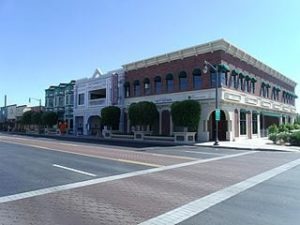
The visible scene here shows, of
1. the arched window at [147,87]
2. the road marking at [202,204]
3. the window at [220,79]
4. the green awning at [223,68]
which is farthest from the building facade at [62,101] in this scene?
the road marking at [202,204]

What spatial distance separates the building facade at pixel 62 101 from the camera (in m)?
58.1

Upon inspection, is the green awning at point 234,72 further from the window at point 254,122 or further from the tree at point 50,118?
the tree at point 50,118

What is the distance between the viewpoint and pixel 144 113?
36781mm

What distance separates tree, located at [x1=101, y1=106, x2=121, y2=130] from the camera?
142 feet

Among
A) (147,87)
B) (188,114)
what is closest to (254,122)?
(188,114)

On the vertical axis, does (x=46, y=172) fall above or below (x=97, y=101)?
below

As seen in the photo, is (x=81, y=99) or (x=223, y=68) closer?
(x=223, y=68)

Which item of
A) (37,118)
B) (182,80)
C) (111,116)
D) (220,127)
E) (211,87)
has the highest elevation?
(182,80)

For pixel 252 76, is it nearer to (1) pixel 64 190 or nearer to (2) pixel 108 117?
(2) pixel 108 117

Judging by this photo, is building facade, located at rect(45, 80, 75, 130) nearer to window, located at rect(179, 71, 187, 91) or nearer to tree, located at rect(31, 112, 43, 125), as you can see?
tree, located at rect(31, 112, 43, 125)

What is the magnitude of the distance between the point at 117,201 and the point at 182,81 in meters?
30.0

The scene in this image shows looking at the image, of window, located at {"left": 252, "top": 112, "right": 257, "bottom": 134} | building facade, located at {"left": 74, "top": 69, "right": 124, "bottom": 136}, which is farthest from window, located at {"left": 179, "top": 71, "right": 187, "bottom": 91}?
building facade, located at {"left": 74, "top": 69, "right": 124, "bottom": 136}

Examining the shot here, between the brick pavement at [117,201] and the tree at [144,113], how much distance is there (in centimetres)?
2516

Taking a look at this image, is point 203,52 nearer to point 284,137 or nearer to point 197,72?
point 197,72
